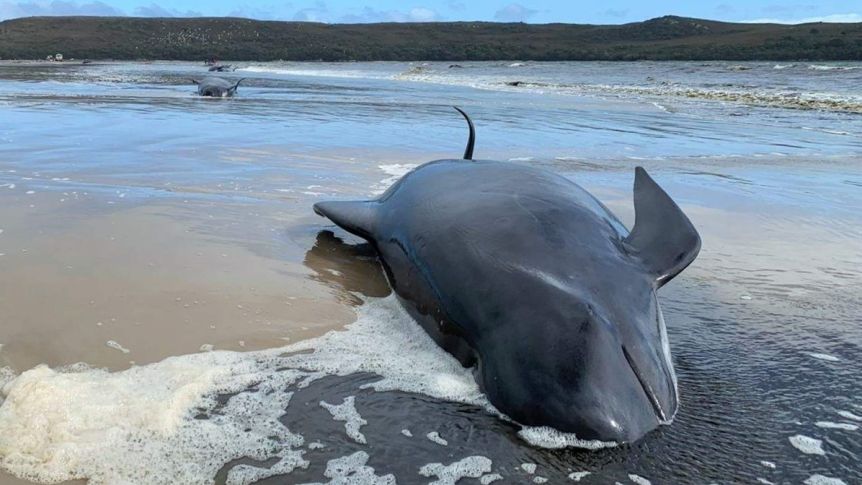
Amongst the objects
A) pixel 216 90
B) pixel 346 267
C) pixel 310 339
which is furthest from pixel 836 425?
pixel 216 90

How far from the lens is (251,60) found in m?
82.7

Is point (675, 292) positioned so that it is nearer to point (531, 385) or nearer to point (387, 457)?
point (531, 385)

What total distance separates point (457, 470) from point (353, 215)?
277cm

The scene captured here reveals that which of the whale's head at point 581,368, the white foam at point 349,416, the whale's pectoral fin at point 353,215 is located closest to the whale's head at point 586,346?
the whale's head at point 581,368

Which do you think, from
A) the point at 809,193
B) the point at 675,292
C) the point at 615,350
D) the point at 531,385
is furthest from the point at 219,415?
the point at 809,193

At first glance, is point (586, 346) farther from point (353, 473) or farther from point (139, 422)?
point (139, 422)

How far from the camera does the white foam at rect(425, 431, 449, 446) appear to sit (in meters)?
2.88

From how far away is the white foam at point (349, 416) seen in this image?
292cm

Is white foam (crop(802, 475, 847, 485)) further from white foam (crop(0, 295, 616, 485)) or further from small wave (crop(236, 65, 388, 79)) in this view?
small wave (crop(236, 65, 388, 79))

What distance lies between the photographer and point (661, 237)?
152 inches

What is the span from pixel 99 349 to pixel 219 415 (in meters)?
0.90

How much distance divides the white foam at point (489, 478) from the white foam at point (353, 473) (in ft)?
1.03

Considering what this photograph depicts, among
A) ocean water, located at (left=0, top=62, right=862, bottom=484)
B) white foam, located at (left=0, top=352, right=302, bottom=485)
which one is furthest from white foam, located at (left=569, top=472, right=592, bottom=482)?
white foam, located at (left=0, top=352, right=302, bottom=485)

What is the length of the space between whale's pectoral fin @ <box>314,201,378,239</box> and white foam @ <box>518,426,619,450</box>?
2.28m
